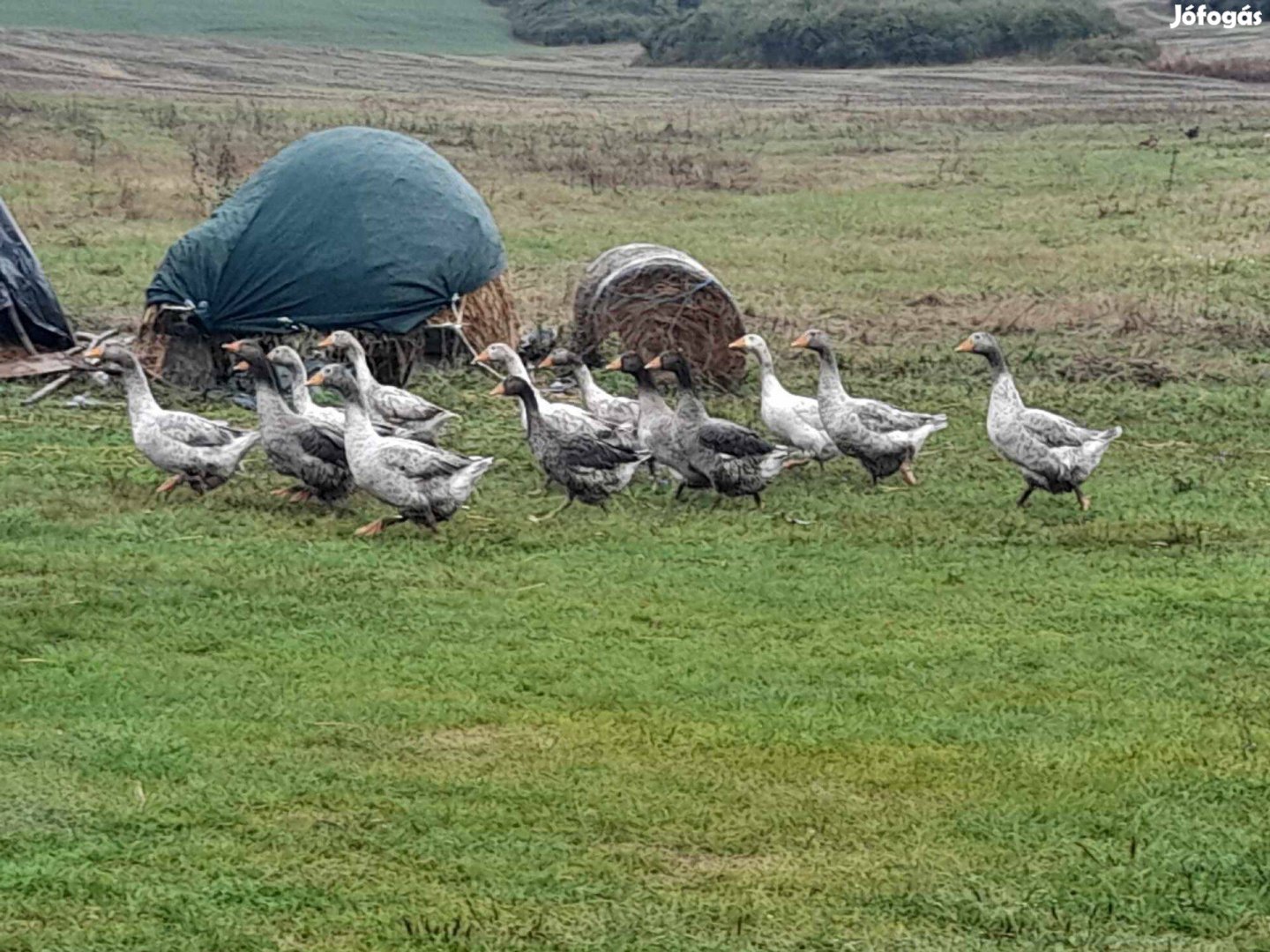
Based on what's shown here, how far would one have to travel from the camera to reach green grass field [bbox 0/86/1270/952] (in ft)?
23.9

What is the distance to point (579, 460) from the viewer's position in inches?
552

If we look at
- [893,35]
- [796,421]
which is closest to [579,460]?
[796,421]

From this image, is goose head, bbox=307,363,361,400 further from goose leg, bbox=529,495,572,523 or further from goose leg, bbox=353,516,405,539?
goose leg, bbox=529,495,572,523

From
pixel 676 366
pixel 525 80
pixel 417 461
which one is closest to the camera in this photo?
pixel 417 461

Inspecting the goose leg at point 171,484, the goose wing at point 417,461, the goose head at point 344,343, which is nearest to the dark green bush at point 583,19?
the goose head at point 344,343

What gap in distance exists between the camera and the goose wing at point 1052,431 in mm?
14016

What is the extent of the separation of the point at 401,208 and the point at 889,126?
2794 centimetres

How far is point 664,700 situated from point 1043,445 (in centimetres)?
516

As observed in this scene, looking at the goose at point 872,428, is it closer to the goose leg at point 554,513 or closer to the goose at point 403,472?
the goose leg at point 554,513

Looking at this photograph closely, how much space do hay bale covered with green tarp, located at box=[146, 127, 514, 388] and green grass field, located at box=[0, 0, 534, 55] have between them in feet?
162

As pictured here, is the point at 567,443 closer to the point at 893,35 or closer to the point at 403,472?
the point at 403,472

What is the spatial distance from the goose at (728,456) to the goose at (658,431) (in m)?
0.06

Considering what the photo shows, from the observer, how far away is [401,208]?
19.6 meters

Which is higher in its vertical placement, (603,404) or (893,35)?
(603,404)
